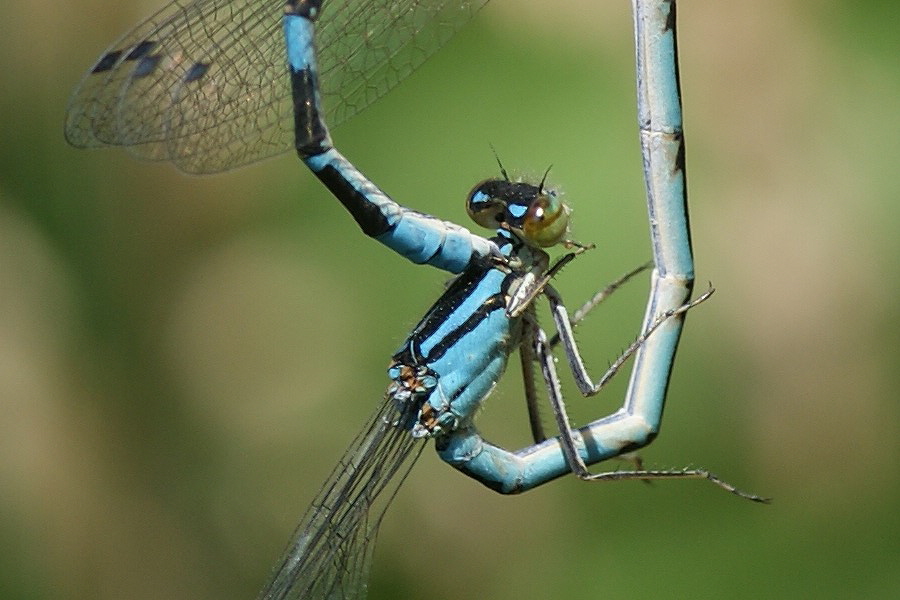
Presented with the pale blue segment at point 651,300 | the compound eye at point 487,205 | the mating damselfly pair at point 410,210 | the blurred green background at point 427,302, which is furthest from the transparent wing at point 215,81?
the blurred green background at point 427,302

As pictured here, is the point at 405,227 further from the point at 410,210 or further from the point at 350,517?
the point at 350,517

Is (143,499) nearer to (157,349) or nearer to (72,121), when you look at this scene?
(157,349)

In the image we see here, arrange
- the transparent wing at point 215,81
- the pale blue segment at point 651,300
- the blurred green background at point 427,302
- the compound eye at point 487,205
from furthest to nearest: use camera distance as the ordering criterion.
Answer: the blurred green background at point 427,302, the compound eye at point 487,205, the transparent wing at point 215,81, the pale blue segment at point 651,300

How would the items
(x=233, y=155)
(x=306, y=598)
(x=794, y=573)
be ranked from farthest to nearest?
(x=794, y=573), (x=306, y=598), (x=233, y=155)

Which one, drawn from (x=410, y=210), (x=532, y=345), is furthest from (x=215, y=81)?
(x=532, y=345)

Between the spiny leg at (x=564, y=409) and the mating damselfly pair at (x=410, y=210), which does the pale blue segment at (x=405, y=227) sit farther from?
the spiny leg at (x=564, y=409)

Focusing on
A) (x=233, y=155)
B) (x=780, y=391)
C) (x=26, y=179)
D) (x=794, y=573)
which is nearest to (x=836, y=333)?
(x=780, y=391)
